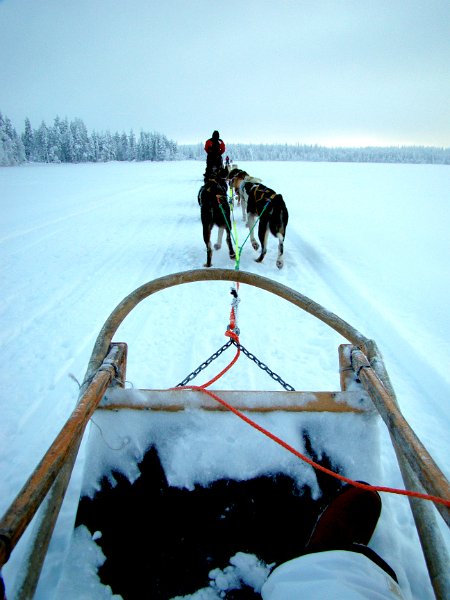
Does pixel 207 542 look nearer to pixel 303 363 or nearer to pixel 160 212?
pixel 303 363

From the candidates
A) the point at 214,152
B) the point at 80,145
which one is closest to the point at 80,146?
the point at 80,145

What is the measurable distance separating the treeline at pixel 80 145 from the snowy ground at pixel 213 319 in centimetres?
6199

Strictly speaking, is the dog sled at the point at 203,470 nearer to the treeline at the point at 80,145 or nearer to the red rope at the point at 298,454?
the red rope at the point at 298,454

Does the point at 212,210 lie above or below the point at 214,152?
below

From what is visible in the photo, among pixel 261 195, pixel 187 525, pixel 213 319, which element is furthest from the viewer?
pixel 261 195

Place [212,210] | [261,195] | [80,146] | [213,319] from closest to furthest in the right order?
[213,319]
[212,210]
[261,195]
[80,146]

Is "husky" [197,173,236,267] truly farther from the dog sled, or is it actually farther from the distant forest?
the distant forest

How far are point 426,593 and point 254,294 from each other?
3.50 metres

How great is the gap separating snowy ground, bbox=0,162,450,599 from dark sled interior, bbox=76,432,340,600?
0.30 m

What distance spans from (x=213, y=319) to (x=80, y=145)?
74.0m

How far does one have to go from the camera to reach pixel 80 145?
67.1 metres

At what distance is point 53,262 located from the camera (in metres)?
6.32

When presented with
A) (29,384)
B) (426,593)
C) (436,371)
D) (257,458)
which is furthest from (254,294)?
(426,593)

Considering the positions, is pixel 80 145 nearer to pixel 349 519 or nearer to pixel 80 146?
pixel 80 146
